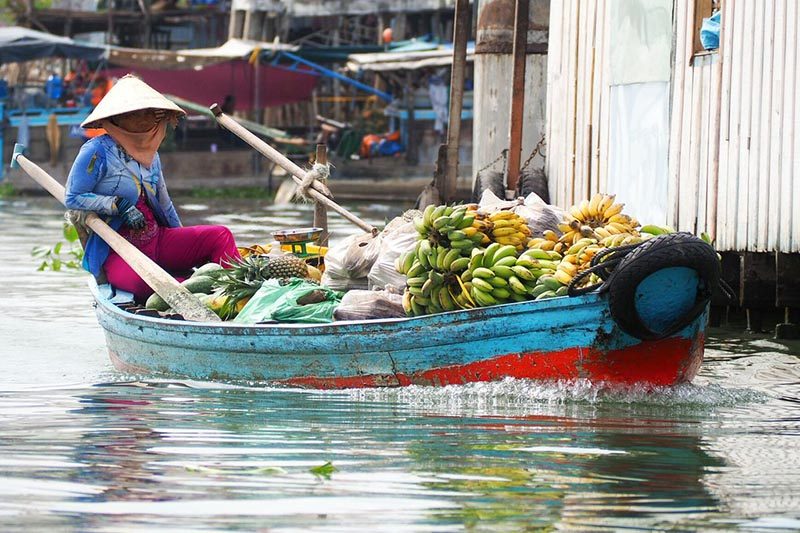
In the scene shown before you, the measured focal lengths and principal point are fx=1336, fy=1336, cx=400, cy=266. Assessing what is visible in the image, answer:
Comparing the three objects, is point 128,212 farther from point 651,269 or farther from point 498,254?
point 651,269

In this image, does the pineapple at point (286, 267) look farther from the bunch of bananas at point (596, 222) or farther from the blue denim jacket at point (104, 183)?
the bunch of bananas at point (596, 222)

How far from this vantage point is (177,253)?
823cm

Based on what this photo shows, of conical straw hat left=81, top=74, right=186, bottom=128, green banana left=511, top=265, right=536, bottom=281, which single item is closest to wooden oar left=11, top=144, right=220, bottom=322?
conical straw hat left=81, top=74, right=186, bottom=128

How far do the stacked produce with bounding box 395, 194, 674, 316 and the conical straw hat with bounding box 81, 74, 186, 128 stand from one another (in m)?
2.03

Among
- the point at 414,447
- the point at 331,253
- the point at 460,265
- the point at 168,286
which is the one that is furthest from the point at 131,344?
the point at 414,447

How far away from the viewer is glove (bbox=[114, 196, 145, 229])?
7.89 meters

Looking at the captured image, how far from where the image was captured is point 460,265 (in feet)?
20.7

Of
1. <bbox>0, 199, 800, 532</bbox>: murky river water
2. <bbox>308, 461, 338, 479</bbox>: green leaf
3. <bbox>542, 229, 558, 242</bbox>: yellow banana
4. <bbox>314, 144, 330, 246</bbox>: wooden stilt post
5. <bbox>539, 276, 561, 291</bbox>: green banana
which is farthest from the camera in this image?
<bbox>314, 144, 330, 246</bbox>: wooden stilt post

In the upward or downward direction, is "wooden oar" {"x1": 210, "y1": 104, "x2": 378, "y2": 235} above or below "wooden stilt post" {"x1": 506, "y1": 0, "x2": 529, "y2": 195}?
below

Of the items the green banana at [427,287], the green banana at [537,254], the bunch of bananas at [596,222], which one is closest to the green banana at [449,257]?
the green banana at [427,287]

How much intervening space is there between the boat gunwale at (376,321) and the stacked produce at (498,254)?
0.10m

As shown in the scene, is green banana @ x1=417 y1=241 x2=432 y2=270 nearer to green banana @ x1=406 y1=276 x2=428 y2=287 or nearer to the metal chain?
green banana @ x1=406 y1=276 x2=428 y2=287

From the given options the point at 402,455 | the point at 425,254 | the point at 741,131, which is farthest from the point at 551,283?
the point at 741,131

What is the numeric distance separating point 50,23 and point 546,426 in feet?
91.7
